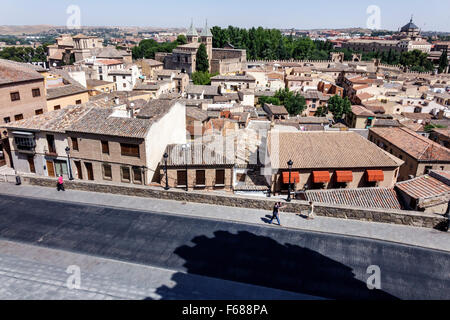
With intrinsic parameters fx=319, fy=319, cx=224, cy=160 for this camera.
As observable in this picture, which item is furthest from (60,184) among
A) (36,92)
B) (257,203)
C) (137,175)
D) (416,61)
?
(416,61)

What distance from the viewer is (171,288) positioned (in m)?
10.0

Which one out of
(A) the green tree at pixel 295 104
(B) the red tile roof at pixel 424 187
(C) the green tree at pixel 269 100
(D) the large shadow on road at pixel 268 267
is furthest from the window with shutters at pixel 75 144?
(A) the green tree at pixel 295 104

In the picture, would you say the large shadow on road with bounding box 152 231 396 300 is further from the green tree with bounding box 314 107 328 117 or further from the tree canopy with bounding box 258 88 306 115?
the green tree with bounding box 314 107 328 117

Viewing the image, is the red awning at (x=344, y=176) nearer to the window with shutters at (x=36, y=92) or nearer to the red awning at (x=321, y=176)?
the red awning at (x=321, y=176)

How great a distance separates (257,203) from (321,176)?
9.92m

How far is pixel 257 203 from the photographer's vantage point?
15.2 metres

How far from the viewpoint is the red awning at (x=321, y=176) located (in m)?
23.2

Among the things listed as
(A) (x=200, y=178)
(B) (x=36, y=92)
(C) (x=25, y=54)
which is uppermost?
(C) (x=25, y=54)

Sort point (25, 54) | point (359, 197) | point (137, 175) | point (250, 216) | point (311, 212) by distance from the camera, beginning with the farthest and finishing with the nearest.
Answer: point (25, 54)
point (137, 175)
point (359, 197)
point (250, 216)
point (311, 212)

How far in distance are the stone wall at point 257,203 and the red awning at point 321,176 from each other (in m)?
8.86

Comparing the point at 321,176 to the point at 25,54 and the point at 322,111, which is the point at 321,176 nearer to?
the point at 322,111
